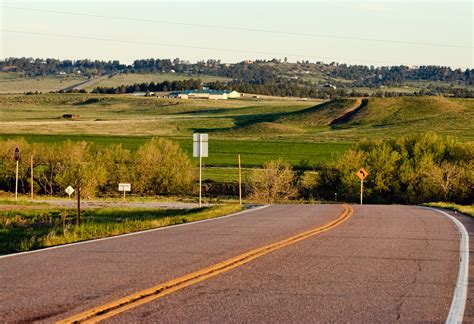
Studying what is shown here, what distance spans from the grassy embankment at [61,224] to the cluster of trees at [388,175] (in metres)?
27.4

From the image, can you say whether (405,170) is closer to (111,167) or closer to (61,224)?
(111,167)

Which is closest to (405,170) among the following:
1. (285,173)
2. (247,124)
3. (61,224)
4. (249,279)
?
(285,173)

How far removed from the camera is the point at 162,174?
247ft

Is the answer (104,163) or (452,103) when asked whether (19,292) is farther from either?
(452,103)

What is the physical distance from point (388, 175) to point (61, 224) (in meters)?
42.2

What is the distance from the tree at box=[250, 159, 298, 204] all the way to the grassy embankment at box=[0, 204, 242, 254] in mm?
25231

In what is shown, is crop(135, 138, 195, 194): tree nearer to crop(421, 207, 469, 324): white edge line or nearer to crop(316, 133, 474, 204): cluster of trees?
crop(316, 133, 474, 204): cluster of trees

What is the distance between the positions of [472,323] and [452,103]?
151 m

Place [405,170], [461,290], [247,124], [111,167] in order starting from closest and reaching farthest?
[461,290] → [405,170] → [111,167] → [247,124]

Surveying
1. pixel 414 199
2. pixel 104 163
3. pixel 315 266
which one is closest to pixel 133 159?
pixel 104 163

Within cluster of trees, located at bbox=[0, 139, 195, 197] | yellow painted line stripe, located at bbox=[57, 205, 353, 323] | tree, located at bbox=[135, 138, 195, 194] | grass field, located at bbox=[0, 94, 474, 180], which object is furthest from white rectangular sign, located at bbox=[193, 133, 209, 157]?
grass field, located at bbox=[0, 94, 474, 180]

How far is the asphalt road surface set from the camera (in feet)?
29.6

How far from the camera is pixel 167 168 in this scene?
7531 cm

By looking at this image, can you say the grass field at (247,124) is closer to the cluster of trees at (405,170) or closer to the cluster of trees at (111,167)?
the cluster of trees at (111,167)
